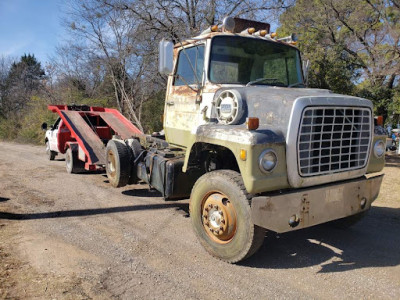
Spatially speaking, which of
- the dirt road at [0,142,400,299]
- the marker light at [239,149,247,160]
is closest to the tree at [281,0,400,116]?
the dirt road at [0,142,400,299]

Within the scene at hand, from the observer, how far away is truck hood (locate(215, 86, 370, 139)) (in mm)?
3613

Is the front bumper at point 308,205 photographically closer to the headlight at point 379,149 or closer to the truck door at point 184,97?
the headlight at point 379,149

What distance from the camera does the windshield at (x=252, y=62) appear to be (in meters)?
4.74

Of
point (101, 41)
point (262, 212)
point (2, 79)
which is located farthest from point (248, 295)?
point (2, 79)

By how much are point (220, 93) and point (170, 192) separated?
1616 millimetres

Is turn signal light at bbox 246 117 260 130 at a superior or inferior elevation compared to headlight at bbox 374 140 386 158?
superior

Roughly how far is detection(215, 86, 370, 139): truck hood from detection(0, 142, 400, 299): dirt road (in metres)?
1.60

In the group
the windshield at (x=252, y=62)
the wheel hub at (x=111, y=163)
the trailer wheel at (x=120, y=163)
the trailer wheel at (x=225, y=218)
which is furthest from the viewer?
the wheel hub at (x=111, y=163)

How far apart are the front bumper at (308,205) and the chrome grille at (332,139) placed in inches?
8.3

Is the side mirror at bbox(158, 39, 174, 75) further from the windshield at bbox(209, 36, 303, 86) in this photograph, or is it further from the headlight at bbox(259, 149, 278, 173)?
the headlight at bbox(259, 149, 278, 173)

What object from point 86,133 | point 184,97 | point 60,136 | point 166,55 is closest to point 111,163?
point 86,133

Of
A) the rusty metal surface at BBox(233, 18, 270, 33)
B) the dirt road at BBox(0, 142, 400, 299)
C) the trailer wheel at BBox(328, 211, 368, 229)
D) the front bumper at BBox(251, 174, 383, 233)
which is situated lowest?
the dirt road at BBox(0, 142, 400, 299)

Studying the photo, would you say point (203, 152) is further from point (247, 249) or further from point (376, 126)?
point (376, 126)

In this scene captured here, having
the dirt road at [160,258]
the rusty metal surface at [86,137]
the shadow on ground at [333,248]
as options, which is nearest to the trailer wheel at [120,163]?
the dirt road at [160,258]
